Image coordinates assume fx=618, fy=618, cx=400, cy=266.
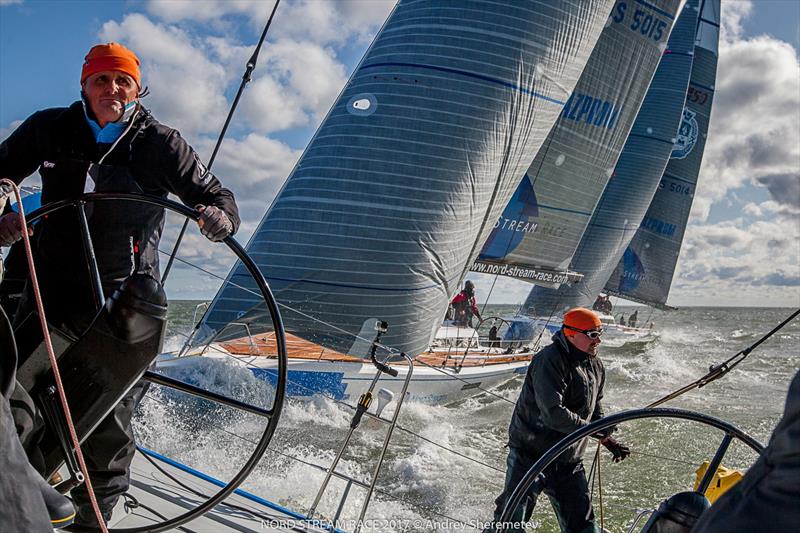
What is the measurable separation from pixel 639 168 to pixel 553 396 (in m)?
13.2

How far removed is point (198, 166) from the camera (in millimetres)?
1380

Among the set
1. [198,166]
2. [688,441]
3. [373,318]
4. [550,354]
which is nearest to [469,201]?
[373,318]

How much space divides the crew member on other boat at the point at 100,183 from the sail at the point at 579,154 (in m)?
7.59

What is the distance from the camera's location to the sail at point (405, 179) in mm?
5059

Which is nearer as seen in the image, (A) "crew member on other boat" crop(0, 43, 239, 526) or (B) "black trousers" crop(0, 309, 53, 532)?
(B) "black trousers" crop(0, 309, 53, 532)

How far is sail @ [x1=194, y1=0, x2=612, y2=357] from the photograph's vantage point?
5.06 meters

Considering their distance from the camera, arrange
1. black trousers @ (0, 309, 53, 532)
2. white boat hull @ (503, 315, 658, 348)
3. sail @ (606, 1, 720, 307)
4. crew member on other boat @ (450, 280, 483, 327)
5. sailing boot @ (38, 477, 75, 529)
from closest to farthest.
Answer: black trousers @ (0, 309, 53, 532) < sailing boot @ (38, 477, 75, 529) < crew member on other boat @ (450, 280, 483, 327) < white boat hull @ (503, 315, 658, 348) < sail @ (606, 1, 720, 307)

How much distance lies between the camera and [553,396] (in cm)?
222

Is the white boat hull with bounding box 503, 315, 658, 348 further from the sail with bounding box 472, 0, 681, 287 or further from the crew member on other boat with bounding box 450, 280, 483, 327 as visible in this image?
the sail with bounding box 472, 0, 681, 287

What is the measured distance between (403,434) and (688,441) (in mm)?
2917

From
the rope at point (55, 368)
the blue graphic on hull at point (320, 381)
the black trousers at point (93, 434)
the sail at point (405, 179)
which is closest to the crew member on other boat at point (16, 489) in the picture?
the rope at point (55, 368)

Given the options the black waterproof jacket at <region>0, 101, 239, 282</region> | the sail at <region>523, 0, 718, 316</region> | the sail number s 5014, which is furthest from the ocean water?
the sail at <region>523, 0, 718, 316</region>

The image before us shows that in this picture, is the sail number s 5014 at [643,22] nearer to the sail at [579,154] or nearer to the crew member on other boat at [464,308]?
Answer: the sail at [579,154]

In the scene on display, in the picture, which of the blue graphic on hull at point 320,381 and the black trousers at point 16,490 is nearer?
the black trousers at point 16,490
